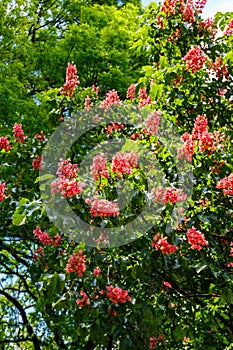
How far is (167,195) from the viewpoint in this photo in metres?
3.38

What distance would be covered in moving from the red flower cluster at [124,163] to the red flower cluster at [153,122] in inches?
23.6

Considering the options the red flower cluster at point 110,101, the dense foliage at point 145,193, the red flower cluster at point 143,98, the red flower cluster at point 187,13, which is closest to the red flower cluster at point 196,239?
the dense foliage at point 145,193

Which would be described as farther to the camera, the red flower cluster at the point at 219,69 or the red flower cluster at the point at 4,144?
the red flower cluster at the point at 219,69

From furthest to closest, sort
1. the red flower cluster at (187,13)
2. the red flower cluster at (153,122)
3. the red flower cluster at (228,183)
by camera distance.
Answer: the red flower cluster at (187,13)
the red flower cluster at (153,122)
the red flower cluster at (228,183)

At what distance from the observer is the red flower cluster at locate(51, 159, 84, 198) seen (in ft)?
10.7

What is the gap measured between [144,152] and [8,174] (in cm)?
132

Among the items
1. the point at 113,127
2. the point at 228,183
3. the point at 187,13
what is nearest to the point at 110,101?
the point at 113,127

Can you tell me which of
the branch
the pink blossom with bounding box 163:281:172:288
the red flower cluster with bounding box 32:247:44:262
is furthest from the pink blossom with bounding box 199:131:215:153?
the branch

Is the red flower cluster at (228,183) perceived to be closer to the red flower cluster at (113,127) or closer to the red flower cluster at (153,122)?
the red flower cluster at (153,122)

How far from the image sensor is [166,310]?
161 inches

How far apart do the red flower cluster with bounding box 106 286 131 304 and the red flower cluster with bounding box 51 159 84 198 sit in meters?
0.76

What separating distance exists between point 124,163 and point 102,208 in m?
0.35

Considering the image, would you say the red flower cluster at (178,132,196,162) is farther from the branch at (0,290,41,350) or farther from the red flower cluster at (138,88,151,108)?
the branch at (0,290,41,350)

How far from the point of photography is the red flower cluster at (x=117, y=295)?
11.4ft
